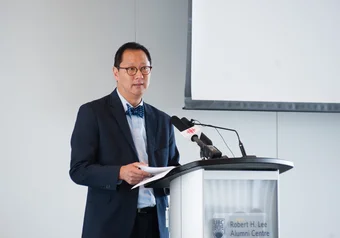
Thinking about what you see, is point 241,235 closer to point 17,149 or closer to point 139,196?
point 139,196

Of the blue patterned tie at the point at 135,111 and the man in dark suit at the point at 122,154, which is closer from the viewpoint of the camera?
the man in dark suit at the point at 122,154

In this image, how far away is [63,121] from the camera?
4.07 m

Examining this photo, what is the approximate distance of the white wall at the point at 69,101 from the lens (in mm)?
3977

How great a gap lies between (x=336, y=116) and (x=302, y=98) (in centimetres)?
55

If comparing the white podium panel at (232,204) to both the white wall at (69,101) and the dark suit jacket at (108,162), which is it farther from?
the white wall at (69,101)

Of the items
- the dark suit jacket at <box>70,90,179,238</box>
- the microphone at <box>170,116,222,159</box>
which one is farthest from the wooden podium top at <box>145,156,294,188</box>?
the dark suit jacket at <box>70,90,179,238</box>

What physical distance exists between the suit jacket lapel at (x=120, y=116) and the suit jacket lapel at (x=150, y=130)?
0.09 meters

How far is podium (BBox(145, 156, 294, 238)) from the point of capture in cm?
185

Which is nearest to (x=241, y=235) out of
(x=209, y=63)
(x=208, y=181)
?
(x=208, y=181)

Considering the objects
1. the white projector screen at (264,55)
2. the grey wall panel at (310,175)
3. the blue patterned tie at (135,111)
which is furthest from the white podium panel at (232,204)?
the grey wall panel at (310,175)

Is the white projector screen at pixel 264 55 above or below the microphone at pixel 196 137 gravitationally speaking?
Answer: above

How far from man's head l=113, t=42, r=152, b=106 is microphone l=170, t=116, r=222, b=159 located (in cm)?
43

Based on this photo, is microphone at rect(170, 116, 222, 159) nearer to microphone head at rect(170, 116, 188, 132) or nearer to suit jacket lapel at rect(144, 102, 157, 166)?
microphone head at rect(170, 116, 188, 132)

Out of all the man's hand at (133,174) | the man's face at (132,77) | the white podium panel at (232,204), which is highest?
the man's face at (132,77)
